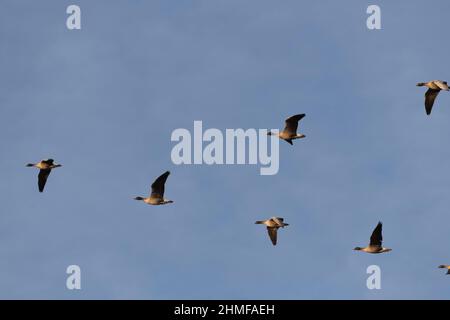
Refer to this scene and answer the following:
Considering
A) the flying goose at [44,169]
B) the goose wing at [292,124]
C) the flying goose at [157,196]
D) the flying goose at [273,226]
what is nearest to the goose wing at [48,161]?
the flying goose at [44,169]

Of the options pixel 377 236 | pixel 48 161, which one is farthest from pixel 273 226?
pixel 48 161

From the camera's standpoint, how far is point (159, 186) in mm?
67375

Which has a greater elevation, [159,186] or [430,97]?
[430,97]

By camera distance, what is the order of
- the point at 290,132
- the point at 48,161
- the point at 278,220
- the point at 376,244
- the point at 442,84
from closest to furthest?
A: the point at 376,244 < the point at 442,84 < the point at 290,132 < the point at 48,161 < the point at 278,220

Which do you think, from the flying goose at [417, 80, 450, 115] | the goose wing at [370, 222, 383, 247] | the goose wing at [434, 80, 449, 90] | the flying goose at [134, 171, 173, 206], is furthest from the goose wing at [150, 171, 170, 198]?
the goose wing at [434, 80, 449, 90]

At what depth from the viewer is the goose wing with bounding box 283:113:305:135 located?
6800 cm

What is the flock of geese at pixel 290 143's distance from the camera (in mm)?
67500

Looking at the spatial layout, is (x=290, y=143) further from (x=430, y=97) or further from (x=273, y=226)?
(x=430, y=97)

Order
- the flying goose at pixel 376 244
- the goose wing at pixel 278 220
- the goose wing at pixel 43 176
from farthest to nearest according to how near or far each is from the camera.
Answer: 1. the goose wing at pixel 43 176
2. the goose wing at pixel 278 220
3. the flying goose at pixel 376 244

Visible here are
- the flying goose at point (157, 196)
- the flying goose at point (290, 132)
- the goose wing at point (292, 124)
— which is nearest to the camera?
the flying goose at point (157, 196)

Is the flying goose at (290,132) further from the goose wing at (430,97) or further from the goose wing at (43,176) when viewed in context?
the goose wing at (43,176)

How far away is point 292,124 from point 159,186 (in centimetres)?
749
